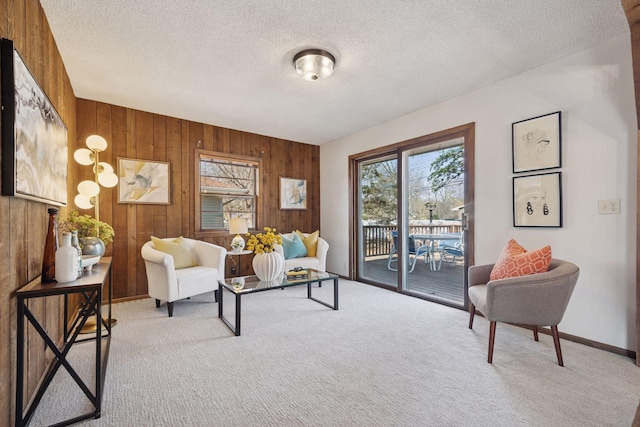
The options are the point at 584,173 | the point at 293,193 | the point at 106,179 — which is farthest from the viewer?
the point at 293,193

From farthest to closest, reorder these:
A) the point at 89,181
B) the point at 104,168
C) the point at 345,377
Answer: the point at 104,168, the point at 89,181, the point at 345,377

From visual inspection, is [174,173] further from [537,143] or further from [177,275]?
[537,143]

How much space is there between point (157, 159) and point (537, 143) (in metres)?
4.33

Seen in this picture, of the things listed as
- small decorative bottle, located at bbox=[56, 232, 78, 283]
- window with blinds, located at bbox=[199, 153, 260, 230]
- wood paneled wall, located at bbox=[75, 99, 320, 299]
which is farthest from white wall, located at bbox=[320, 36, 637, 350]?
small decorative bottle, located at bbox=[56, 232, 78, 283]

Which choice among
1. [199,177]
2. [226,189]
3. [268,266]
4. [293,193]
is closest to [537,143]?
[268,266]

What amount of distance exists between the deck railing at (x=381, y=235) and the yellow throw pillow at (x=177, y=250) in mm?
2609

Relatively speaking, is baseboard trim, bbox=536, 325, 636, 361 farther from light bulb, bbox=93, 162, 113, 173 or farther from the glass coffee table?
light bulb, bbox=93, 162, 113, 173

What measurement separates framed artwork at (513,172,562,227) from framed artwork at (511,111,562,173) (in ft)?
0.34

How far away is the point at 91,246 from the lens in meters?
2.33

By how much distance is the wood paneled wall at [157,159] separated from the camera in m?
3.54

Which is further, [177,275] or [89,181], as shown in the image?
A: [177,275]

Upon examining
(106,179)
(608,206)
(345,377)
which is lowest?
(345,377)

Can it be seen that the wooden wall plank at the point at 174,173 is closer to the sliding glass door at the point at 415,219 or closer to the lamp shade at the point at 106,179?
the lamp shade at the point at 106,179

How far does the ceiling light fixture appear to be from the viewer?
7.92ft
